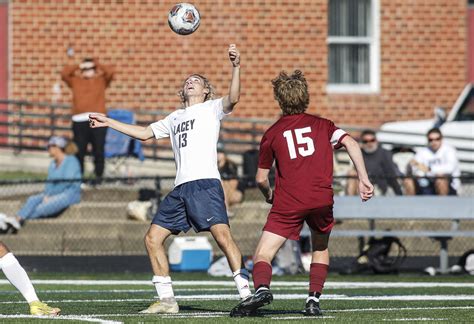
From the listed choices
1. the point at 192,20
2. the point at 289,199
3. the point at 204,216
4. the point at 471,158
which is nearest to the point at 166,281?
the point at 204,216

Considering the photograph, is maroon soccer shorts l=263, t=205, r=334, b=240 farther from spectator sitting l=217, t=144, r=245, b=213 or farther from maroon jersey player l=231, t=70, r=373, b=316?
spectator sitting l=217, t=144, r=245, b=213

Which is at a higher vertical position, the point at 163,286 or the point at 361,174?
the point at 361,174

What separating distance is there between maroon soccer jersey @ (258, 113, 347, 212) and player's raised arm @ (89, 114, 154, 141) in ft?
4.15

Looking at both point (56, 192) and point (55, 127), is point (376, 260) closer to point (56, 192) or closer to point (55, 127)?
point (56, 192)

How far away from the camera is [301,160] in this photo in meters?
11.4

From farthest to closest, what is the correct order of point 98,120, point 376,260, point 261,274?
point 376,260 → point 98,120 → point 261,274

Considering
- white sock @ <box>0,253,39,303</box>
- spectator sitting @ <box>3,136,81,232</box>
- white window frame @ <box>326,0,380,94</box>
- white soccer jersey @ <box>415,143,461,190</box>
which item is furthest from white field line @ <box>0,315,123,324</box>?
white window frame @ <box>326,0,380,94</box>

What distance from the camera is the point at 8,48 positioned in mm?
27859

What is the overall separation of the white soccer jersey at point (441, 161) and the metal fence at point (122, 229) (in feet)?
1.38

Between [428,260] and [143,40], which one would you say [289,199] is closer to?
[428,260]

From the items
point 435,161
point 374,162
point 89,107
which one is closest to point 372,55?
point 89,107

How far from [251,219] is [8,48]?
8.08m

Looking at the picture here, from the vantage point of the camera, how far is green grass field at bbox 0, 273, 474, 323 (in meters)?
11.4

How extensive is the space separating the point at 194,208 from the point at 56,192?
970cm
